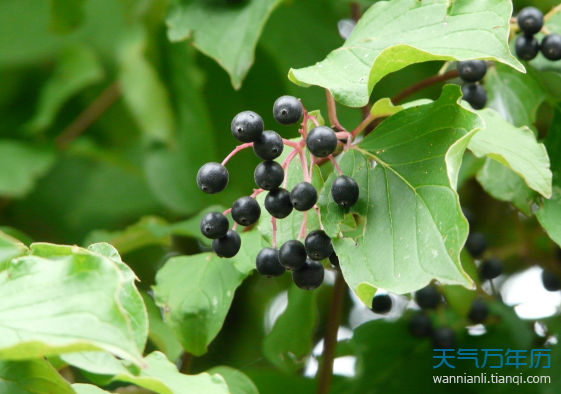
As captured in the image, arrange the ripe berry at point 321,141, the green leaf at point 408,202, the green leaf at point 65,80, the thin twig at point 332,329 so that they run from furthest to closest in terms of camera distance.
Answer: the green leaf at point 65,80 < the thin twig at point 332,329 < the ripe berry at point 321,141 < the green leaf at point 408,202

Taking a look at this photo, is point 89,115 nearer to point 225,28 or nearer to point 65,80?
point 65,80

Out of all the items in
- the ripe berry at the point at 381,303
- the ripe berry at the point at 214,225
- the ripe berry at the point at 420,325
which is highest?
the ripe berry at the point at 214,225

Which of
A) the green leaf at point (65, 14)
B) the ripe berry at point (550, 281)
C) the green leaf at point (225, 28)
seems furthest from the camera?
the green leaf at point (65, 14)

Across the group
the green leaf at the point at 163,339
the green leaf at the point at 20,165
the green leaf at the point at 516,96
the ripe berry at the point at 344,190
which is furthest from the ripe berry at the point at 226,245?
the green leaf at the point at 20,165

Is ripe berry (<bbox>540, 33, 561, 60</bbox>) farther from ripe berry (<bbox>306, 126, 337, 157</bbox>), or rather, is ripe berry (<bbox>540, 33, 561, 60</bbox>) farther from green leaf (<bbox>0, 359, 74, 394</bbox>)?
green leaf (<bbox>0, 359, 74, 394</bbox>)

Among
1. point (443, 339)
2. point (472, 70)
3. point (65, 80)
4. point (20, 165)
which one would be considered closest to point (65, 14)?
point (65, 80)

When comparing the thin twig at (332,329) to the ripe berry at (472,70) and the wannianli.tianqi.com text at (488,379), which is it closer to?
the wannianli.tianqi.com text at (488,379)

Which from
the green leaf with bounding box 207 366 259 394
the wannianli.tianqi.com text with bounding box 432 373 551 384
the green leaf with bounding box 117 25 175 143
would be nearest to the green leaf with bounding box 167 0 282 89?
the green leaf with bounding box 117 25 175 143
